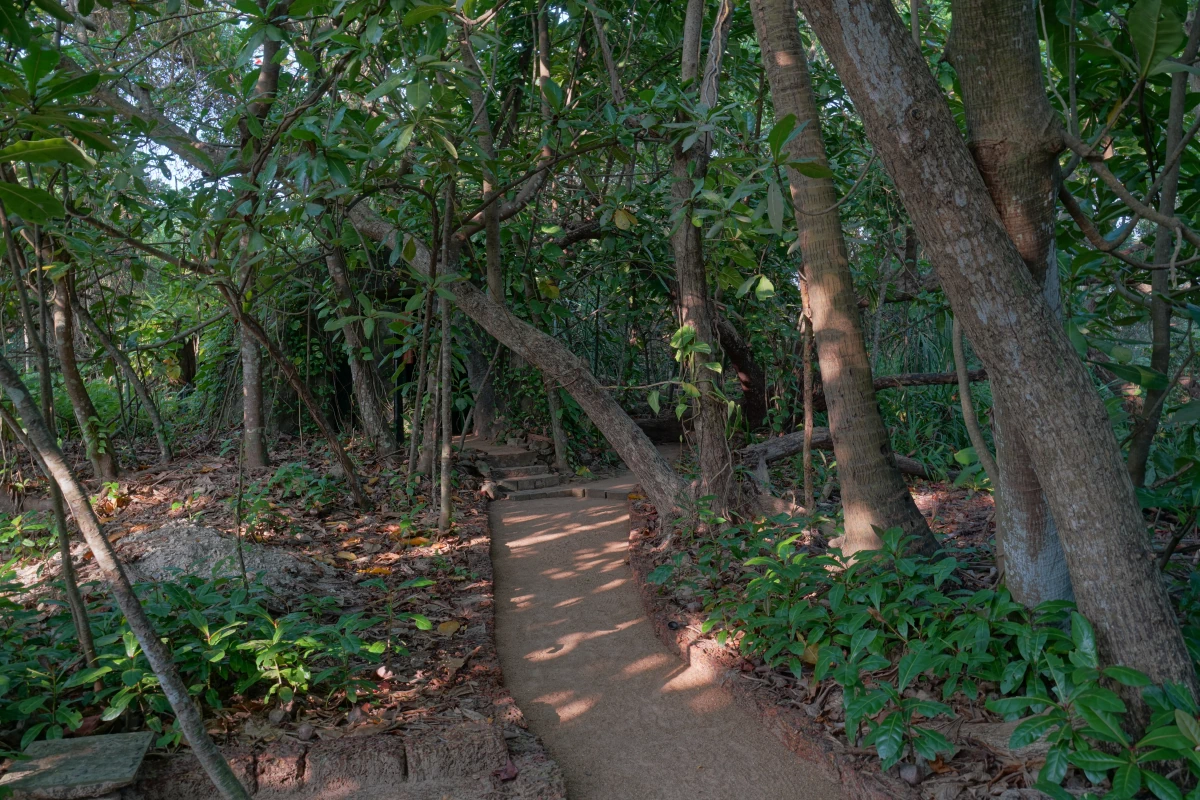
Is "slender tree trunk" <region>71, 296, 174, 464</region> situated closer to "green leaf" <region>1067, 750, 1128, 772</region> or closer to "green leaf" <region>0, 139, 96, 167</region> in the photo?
"green leaf" <region>0, 139, 96, 167</region>

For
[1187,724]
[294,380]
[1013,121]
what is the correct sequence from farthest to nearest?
1. [294,380]
2. [1013,121]
3. [1187,724]

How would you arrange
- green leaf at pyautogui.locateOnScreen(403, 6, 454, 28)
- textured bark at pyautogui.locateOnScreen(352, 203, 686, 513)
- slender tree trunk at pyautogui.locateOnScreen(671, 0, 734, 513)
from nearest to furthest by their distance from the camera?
green leaf at pyautogui.locateOnScreen(403, 6, 454, 28)
slender tree trunk at pyautogui.locateOnScreen(671, 0, 734, 513)
textured bark at pyautogui.locateOnScreen(352, 203, 686, 513)

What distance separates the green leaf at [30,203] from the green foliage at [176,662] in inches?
72.9

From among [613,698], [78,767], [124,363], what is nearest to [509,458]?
[124,363]

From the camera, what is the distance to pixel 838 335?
412 cm

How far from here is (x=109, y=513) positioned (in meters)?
6.29

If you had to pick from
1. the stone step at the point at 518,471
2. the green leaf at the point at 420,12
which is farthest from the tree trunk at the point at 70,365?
the green leaf at the point at 420,12

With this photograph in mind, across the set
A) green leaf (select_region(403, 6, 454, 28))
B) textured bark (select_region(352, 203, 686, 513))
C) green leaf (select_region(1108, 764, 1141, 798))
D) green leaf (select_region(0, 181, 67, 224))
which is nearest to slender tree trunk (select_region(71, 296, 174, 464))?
textured bark (select_region(352, 203, 686, 513))

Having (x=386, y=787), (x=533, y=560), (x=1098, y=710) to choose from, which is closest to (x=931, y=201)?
(x=1098, y=710)

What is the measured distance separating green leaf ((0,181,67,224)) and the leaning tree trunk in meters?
2.98

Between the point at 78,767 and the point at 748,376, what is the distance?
297 inches

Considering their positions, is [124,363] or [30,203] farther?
[124,363]

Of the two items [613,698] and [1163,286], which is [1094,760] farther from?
[613,698]

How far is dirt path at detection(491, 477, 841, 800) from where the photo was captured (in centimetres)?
330
